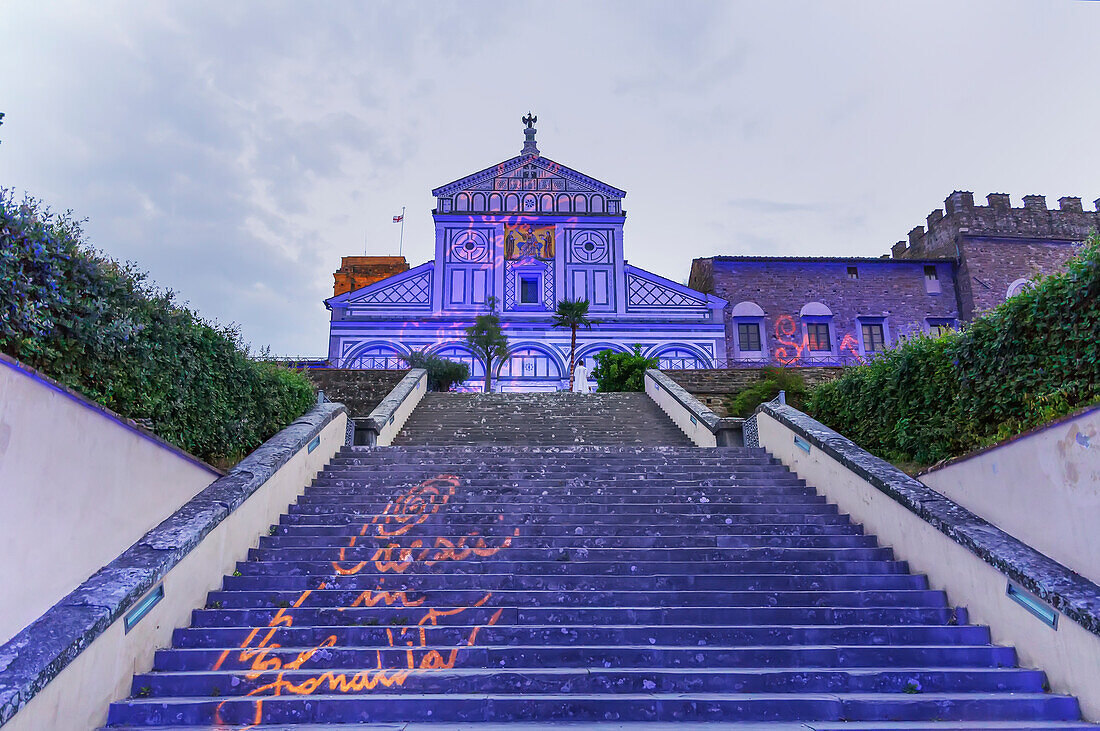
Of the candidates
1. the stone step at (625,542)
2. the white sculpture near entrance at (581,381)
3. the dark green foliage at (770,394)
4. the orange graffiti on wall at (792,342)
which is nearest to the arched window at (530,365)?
the white sculpture near entrance at (581,381)

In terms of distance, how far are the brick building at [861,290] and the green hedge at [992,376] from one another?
68.0 feet

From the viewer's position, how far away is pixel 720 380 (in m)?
17.8

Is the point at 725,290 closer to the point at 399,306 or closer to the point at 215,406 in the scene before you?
the point at 399,306

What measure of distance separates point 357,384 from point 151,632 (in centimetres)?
1316

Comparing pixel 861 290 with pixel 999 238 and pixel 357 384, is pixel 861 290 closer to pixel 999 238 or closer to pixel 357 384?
pixel 999 238

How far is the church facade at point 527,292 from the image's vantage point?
28250mm

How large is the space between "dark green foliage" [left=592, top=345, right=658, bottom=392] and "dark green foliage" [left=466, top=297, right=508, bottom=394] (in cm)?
686

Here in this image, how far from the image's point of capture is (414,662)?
15.3ft

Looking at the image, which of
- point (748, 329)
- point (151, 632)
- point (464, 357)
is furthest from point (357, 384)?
point (748, 329)

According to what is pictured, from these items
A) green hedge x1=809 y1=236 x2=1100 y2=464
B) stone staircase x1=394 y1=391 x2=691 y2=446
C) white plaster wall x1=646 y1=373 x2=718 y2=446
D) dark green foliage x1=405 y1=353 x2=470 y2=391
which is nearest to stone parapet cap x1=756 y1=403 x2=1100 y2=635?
green hedge x1=809 y1=236 x2=1100 y2=464

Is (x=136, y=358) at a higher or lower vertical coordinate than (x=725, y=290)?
lower

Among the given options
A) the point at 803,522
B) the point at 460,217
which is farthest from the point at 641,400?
the point at 460,217

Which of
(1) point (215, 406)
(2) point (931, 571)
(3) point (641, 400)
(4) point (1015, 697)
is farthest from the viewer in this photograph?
(3) point (641, 400)

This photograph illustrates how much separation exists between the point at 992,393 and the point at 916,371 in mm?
1416
